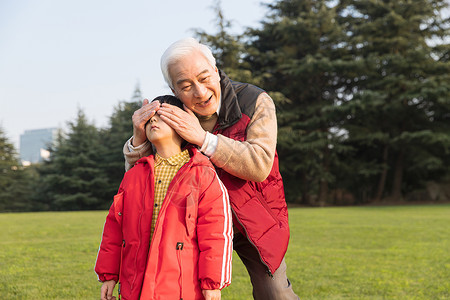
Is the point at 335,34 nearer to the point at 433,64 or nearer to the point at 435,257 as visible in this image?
the point at 433,64

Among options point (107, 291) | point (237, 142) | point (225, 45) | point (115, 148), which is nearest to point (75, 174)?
point (115, 148)

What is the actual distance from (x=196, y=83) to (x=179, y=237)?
726 mm

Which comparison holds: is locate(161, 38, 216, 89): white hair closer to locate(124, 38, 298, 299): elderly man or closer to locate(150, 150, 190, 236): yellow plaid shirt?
locate(124, 38, 298, 299): elderly man

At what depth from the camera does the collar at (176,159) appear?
7.31ft

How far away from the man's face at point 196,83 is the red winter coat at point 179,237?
24cm

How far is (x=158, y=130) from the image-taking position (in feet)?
7.11

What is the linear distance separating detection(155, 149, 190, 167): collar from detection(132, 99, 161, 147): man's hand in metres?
0.14

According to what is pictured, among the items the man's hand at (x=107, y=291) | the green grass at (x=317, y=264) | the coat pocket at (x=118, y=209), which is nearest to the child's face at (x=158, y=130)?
the coat pocket at (x=118, y=209)

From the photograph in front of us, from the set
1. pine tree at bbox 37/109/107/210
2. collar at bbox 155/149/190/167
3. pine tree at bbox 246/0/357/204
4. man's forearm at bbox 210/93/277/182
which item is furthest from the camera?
pine tree at bbox 37/109/107/210

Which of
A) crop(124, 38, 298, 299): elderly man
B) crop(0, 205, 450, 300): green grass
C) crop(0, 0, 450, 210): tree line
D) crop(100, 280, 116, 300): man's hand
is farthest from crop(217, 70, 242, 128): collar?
crop(0, 0, 450, 210): tree line

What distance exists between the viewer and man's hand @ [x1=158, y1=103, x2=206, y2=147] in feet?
6.94

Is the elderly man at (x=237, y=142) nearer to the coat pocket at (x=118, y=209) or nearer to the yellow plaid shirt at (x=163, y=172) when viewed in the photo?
the yellow plaid shirt at (x=163, y=172)

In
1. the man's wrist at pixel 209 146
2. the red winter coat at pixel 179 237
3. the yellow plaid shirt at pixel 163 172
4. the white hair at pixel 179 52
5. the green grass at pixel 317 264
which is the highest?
the white hair at pixel 179 52

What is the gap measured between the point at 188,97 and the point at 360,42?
932 inches
